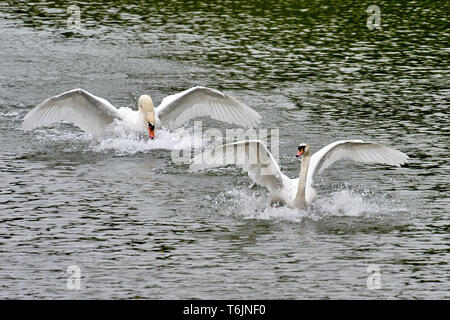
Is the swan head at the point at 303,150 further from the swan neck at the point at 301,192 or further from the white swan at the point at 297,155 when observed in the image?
the swan neck at the point at 301,192

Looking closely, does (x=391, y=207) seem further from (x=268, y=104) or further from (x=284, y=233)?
(x=268, y=104)

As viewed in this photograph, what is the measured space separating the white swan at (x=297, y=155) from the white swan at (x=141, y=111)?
344cm

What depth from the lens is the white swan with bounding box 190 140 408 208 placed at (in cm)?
1602

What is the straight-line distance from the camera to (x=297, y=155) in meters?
16.3

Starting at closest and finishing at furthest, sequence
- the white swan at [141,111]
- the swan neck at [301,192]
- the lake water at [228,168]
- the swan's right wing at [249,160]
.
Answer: the lake water at [228,168] → the swan's right wing at [249,160] → the swan neck at [301,192] → the white swan at [141,111]

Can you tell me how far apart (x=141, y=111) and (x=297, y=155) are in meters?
5.61

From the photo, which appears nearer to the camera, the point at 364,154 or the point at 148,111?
the point at 364,154

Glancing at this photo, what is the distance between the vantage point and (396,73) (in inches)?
1039

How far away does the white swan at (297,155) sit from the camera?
16.0m

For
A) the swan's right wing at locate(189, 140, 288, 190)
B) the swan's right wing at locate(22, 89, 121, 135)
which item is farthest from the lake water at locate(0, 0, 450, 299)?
the swan's right wing at locate(189, 140, 288, 190)
